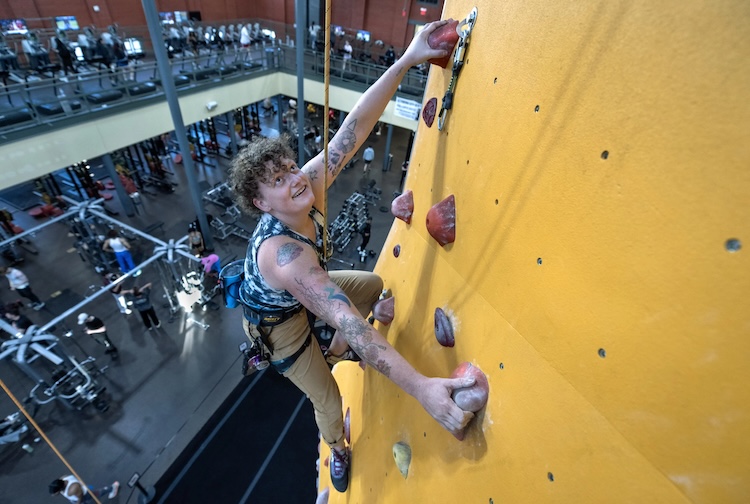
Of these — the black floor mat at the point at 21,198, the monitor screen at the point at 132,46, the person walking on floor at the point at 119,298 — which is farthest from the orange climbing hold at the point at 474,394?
the monitor screen at the point at 132,46

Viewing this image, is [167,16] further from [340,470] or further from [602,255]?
[602,255]

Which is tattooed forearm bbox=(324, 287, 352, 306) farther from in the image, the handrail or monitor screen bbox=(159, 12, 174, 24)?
monitor screen bbox=(159, 12, 174, 24)

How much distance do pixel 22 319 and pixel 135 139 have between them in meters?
4.53

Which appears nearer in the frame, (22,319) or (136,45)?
(22,319)

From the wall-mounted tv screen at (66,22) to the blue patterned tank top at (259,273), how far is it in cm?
1761

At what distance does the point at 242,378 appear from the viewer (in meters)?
6.23

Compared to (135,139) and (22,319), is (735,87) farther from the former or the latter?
(135,139)

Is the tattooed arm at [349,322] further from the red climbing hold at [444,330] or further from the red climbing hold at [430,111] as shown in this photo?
the red climbing hold at [430,111]

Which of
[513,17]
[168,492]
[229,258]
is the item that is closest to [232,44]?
[229,258]

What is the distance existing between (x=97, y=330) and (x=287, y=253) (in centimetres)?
647

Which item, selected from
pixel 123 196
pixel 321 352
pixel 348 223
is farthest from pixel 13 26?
pixel 321 352

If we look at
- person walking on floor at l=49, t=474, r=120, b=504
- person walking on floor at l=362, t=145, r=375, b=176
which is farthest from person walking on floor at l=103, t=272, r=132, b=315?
person walking on floor at l=362, t=145, r=375, b=176

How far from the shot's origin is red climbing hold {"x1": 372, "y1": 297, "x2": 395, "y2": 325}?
1.98m

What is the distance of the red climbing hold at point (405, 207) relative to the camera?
1.87 metres
